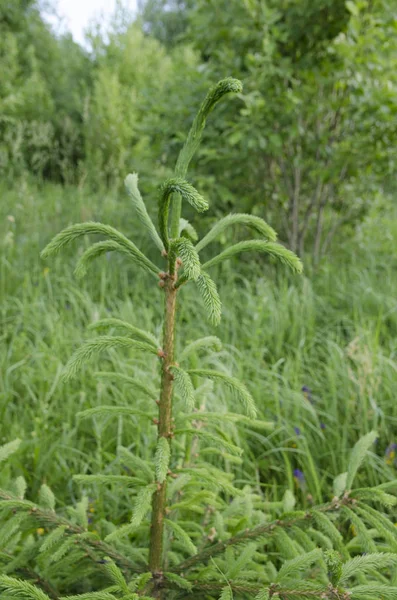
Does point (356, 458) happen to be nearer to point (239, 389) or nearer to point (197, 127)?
point (239, 389)

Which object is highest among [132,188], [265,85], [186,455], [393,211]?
[265,85]

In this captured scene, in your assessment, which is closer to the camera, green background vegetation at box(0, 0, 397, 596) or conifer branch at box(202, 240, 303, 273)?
conifer branch at box(202, 240, 303, 273)

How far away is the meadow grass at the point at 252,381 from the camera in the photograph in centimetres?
193

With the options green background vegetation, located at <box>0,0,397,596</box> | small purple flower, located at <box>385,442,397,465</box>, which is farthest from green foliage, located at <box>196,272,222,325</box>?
small purple flower, located at <box>385,442,397,465</box>

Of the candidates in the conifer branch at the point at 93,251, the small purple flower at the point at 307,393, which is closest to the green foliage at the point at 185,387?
the conifer branch at the point at 93,251

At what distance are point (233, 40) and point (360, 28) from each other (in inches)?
36.3

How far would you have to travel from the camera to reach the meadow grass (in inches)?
76.0

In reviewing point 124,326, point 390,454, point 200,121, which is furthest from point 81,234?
point 390,454

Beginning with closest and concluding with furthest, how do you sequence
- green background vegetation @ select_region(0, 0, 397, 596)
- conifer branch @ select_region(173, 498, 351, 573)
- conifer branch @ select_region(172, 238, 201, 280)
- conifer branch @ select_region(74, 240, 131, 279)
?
conifer branch @ select_region(172, 238, 201, 280)
conifer branch @ select_region(74, 240, 131, 279)
conifer branch @ select_region(173, 498, 351, 573)
green background vegetation @ select_region(0, 0, 397, 596)

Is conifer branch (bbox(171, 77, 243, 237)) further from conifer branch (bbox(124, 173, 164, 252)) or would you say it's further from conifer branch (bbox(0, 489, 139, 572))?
conifer branch (bbox(0, 489, 139, 572))

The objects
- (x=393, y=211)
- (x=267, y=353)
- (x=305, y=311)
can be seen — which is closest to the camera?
(x=267, y=353)

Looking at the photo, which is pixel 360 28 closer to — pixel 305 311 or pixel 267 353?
pixel 305 311

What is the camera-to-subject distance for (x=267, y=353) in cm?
294

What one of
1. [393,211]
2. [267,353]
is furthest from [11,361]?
[393,211]
